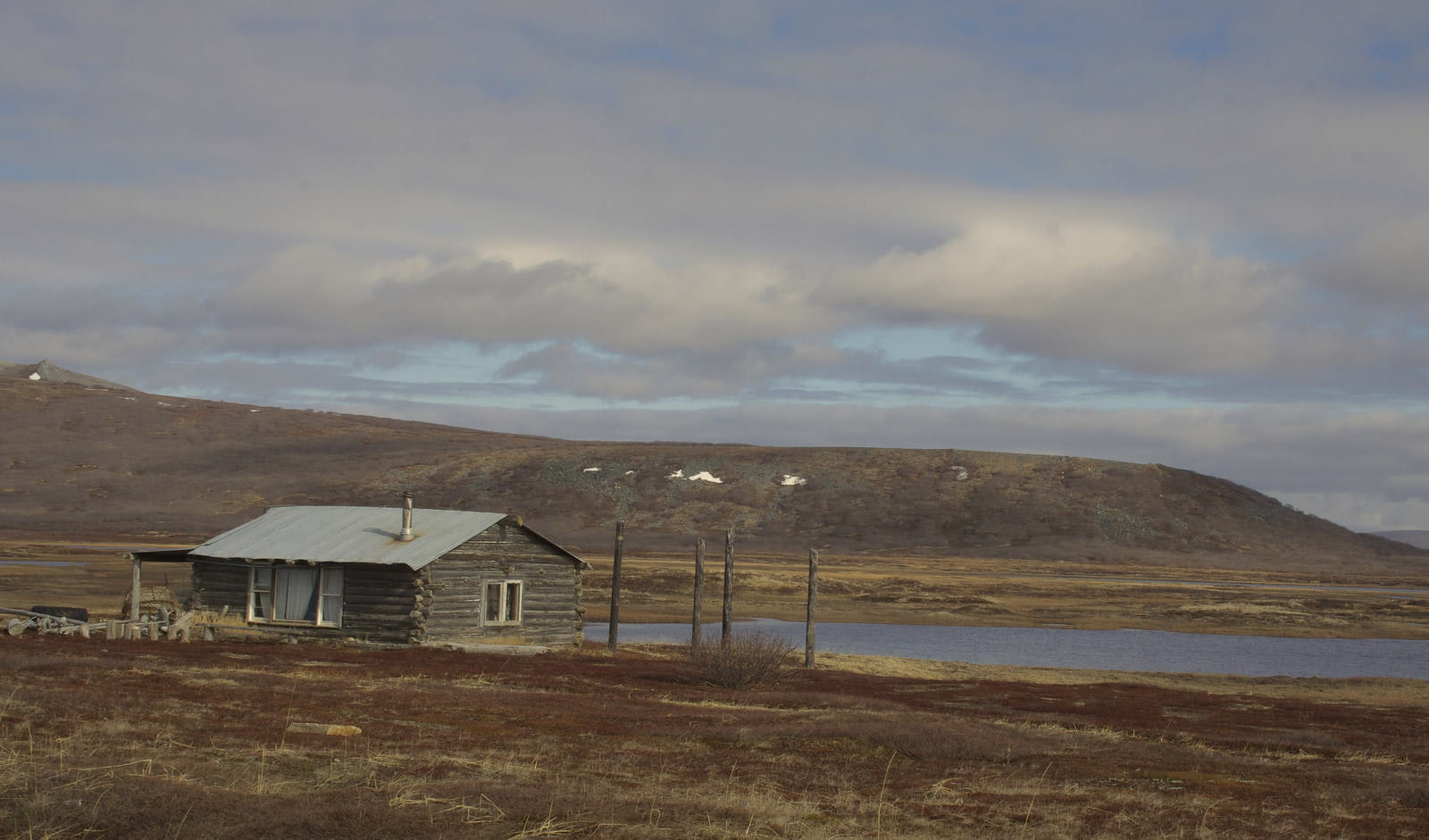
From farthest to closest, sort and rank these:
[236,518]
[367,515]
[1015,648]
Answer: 1. [236,518]
2. [1015,648]
3. [367,515]

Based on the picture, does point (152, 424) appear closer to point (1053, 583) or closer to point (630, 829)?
point (1053, 583)

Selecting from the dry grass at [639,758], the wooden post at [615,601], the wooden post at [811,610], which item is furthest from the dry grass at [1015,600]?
the dry grass at [639,758]

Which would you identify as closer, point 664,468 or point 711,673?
point 711,673

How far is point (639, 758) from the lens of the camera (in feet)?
51.9

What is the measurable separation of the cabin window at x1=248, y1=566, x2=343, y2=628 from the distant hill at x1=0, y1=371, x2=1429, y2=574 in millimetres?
69001

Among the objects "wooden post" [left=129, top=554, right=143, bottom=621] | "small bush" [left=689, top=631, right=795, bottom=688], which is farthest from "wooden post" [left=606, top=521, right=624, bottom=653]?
"wooden post" [left=129, top=554, right=143, bottom=621]

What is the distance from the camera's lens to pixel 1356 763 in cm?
1922

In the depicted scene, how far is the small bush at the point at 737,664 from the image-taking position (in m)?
27.7

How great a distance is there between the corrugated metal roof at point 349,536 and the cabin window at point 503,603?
1.93 metres

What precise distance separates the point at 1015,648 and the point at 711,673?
1060 inches

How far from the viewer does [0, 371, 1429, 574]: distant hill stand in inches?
4897

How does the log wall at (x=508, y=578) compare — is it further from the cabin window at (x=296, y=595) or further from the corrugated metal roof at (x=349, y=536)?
the cabin window at (x=296, y=595)

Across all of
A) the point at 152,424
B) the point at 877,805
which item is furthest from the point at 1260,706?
the point at 152,424

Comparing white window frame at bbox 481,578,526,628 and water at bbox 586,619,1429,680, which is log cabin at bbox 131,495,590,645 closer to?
white window frame at bbox 481,578,526,628
